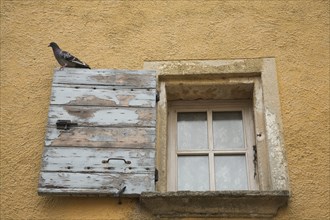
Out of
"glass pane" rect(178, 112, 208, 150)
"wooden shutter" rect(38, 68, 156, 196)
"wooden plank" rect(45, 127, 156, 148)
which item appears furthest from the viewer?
"glass pane" rect(178, 112, 208, 150)

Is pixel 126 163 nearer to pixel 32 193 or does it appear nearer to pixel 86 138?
pixel 86 138

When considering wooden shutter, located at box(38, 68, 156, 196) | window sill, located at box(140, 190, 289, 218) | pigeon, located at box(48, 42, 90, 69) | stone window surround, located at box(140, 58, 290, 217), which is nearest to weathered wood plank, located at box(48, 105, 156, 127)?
wooden shutter, located at box(38, 68, 156, 196)

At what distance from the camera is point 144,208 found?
3762 millimetres

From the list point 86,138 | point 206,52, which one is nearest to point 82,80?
point 86,138

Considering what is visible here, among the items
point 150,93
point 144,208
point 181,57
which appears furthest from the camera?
point 181,57

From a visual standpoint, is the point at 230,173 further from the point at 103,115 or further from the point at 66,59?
the point at 66,59

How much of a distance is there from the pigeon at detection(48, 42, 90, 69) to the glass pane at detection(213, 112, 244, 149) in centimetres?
115

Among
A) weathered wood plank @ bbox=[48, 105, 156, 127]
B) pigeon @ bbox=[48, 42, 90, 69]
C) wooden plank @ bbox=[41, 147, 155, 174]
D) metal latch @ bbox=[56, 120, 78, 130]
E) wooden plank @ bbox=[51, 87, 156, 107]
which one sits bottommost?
wooden plank @ bbox=[41, 147, 155, 174]

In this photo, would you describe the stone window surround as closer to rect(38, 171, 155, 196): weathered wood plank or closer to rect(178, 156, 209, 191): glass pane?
rect(38, 171, 155, 196): weathered wood plank

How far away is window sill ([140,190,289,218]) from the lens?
3627 millimetres

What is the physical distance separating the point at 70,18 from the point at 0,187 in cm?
158

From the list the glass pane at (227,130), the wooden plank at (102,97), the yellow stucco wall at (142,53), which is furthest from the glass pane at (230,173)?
the wooden plank at (102,97)

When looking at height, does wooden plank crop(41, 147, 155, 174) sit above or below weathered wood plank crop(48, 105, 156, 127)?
below

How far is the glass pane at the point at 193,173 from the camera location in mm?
4143
